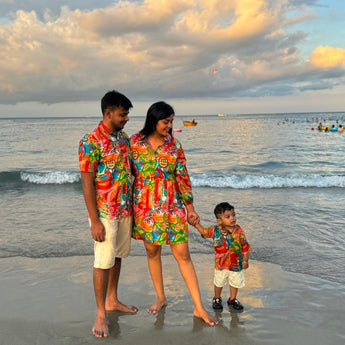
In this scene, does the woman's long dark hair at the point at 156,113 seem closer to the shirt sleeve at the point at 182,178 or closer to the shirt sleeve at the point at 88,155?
the shirt sleeve at the point at 182,178

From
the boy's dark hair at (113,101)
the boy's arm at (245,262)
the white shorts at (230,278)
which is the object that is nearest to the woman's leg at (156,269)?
the white shorts at (230,278)

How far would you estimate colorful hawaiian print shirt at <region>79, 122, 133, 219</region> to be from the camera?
9.52ft

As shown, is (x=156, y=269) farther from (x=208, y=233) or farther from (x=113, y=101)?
(x=113, y=101)

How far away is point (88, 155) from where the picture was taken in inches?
114

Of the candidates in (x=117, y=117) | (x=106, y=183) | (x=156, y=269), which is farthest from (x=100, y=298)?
(x=117, y=117)

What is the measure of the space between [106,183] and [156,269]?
1.08 m

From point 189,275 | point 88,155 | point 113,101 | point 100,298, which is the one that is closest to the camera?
point 88,155

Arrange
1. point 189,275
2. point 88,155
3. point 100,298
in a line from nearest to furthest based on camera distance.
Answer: point 88,155, point 100,298, point 189,275

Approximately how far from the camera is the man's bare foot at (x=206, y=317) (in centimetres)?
319

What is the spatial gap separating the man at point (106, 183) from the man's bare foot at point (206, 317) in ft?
2.85

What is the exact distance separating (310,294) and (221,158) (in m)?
17.6

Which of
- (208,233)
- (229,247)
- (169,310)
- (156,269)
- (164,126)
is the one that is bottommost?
(169,310)

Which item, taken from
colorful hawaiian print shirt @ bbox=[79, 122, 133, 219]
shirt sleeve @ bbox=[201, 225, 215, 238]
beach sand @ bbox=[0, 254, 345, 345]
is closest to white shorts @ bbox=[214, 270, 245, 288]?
beach sand @ bbox=[0, 254, 345, 345]

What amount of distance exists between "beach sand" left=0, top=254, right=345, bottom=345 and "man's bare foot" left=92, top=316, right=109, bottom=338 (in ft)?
0.16
